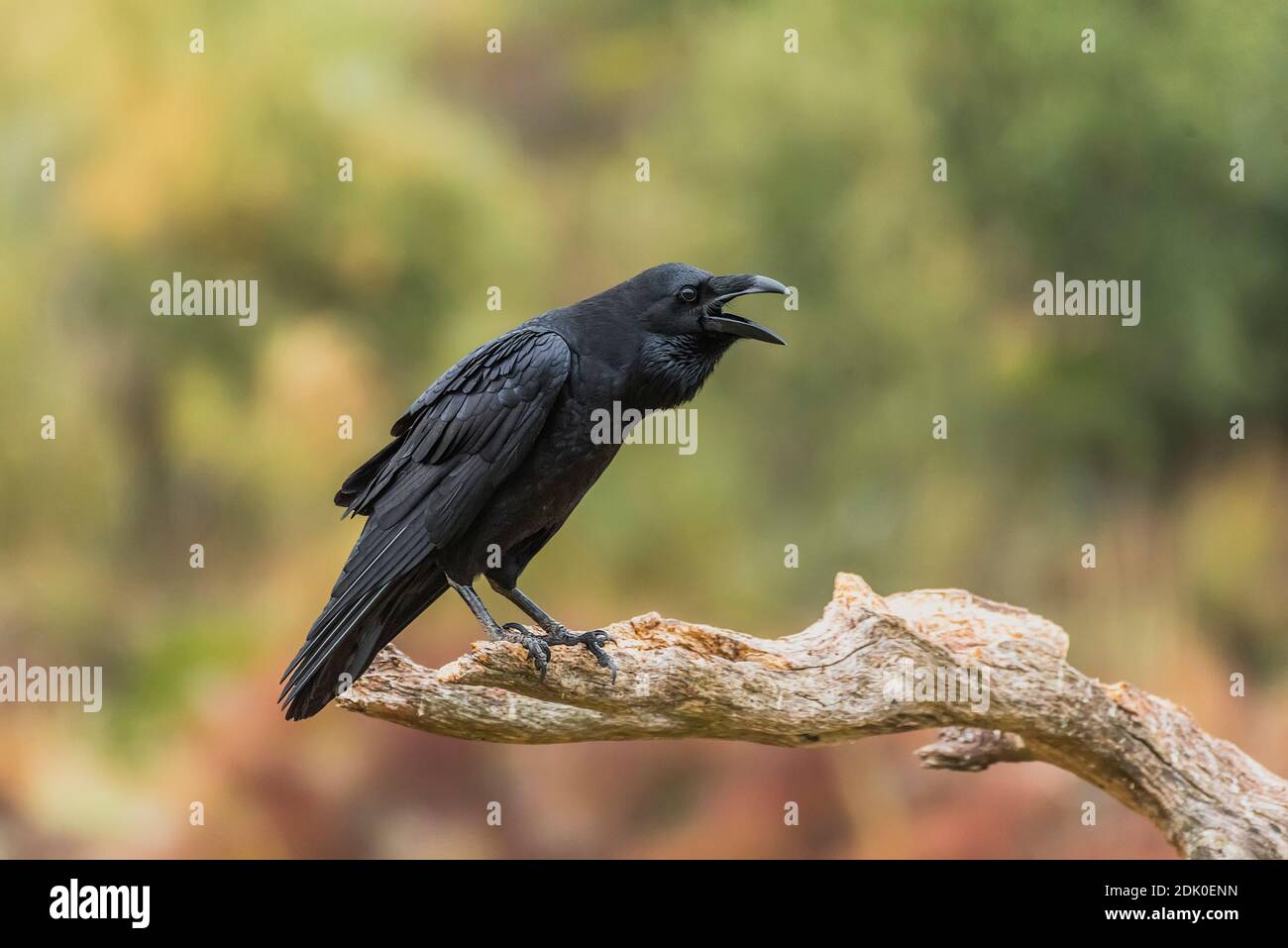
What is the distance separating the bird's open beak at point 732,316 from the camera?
13.0ft

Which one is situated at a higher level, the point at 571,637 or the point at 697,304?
the point at 697,304

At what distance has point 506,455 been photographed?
3.82m

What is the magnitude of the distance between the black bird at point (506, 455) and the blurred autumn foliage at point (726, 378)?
12.5 ft

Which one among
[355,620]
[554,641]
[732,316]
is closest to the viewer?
[355,620]

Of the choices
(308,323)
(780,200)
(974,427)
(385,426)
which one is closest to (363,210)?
(308,323)

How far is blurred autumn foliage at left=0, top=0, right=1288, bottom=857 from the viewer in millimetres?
7688

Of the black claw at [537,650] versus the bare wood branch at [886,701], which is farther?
the bare wood branch at [886,701]

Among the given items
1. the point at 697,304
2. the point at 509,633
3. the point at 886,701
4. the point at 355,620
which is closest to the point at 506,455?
the point at 509,633

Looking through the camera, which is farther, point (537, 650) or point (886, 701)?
point (886, 701)

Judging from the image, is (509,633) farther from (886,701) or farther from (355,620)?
(886,701)

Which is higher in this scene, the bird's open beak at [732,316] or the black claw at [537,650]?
the bird's open beak at [732,316]

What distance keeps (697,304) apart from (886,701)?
1402mm

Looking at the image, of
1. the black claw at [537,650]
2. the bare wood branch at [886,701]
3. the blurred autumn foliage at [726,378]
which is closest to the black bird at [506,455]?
the black claw at [537,650]

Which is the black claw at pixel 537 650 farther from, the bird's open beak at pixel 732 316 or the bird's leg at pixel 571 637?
the bird's open beak at pixel 732 316
